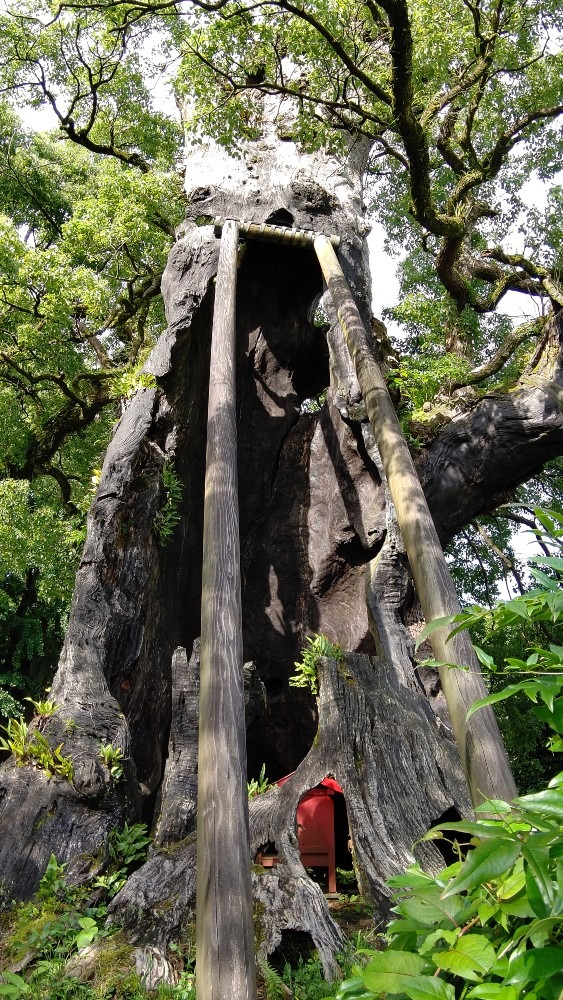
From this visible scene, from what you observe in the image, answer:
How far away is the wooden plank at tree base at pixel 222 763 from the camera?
2.42 meters

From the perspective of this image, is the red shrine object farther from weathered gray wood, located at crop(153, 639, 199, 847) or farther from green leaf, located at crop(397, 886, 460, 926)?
green leaf, located at crop(397, 886, 460, 926)

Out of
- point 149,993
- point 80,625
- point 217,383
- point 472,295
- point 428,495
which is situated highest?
point 472,295

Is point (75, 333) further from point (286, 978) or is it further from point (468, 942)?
point (468, 942)

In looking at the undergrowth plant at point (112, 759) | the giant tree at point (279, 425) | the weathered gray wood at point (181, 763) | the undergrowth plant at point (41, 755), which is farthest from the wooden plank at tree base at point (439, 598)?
the undergrowth plant at point (41, 755)

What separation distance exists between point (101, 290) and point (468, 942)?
362 inches

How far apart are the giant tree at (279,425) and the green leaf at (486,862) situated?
2877 mm

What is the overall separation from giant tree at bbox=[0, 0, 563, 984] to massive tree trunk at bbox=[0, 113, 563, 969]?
0.07ft

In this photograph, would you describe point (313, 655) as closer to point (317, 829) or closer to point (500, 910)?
point (317, 829)

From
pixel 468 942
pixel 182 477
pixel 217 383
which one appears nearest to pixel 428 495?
pixel 182 477

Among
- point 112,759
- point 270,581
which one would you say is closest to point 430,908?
point 112,759

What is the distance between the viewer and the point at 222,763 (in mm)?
3006

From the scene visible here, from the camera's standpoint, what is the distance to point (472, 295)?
10.4m

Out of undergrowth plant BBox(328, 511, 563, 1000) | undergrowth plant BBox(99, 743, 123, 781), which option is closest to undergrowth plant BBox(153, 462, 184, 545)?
undergrowth plant BBox(99, 743, 123, 781)

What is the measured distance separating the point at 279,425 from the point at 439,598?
4.79 metres
